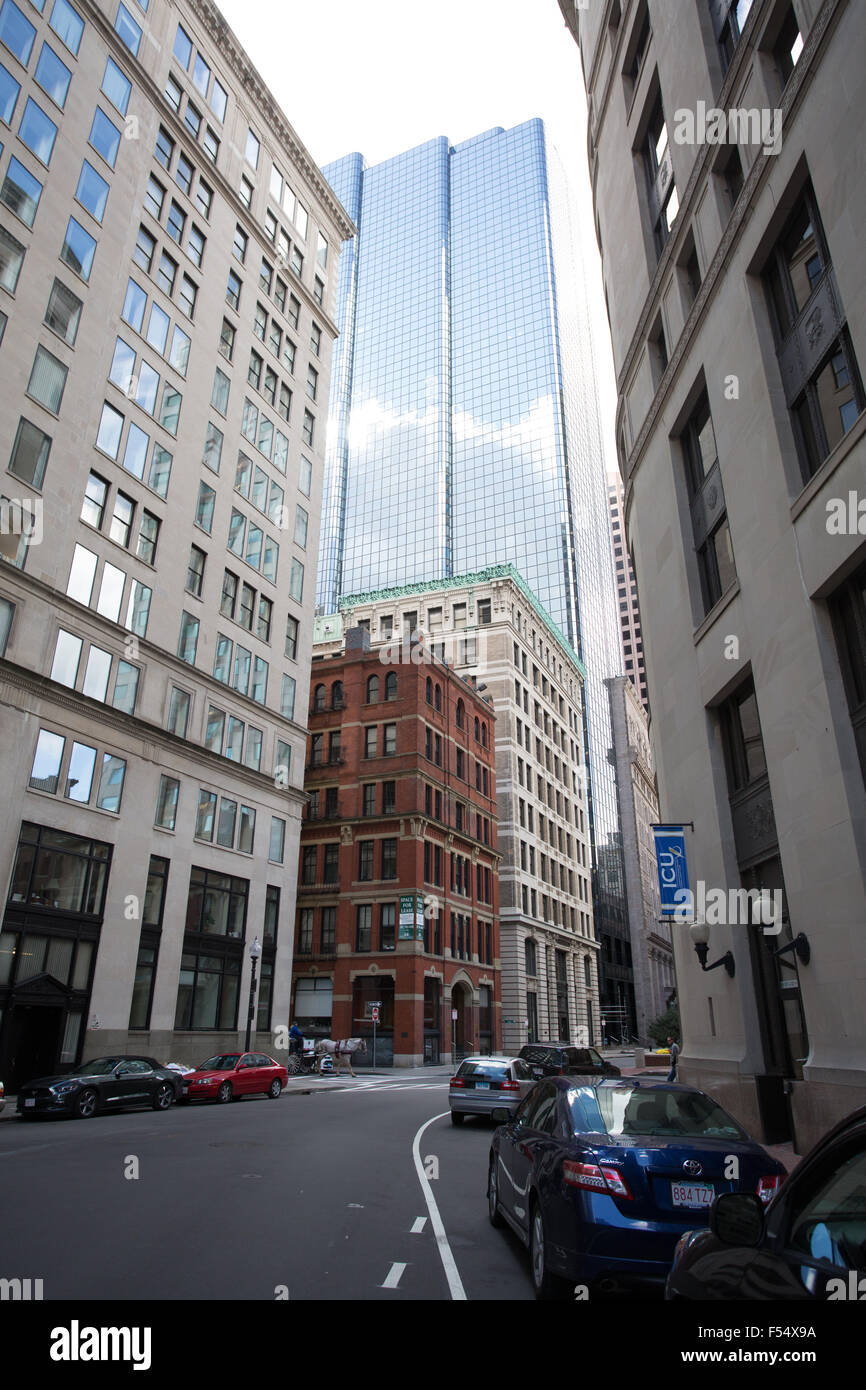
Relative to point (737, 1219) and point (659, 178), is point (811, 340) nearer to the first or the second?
point (659, 178)

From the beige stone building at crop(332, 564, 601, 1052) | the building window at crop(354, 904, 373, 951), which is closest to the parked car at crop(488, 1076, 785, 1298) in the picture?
the building window at crop(354, 904, 373, 951)

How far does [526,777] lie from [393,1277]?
62.6 m

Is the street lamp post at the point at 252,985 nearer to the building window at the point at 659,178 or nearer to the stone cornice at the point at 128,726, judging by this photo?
the stone cornice at the point at 128,726

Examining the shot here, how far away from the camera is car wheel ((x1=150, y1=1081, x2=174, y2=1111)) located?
72.9 feet

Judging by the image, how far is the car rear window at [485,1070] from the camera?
1998 cm

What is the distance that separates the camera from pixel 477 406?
12838cm

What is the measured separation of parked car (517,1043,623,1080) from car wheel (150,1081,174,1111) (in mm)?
9848

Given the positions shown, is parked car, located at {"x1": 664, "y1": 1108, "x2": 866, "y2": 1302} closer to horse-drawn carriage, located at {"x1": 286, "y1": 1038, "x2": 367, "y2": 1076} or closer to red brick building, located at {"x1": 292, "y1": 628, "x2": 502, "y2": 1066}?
horse-drawn carriage, located at {"x1": 286, "y1": 1038, "x2": 367, "y2": 1076}

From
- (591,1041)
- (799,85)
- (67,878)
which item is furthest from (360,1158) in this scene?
(591,1041)

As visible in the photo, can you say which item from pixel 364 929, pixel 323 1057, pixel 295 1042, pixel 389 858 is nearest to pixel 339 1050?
pixel 295 1042

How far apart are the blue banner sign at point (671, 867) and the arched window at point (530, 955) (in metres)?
44.6

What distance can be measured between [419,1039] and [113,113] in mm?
44991

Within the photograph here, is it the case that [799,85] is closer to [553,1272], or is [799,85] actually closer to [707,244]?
[707,244]

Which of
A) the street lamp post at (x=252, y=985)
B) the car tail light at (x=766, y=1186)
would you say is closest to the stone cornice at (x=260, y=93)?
the street lamp post at (x=252, y=985)
